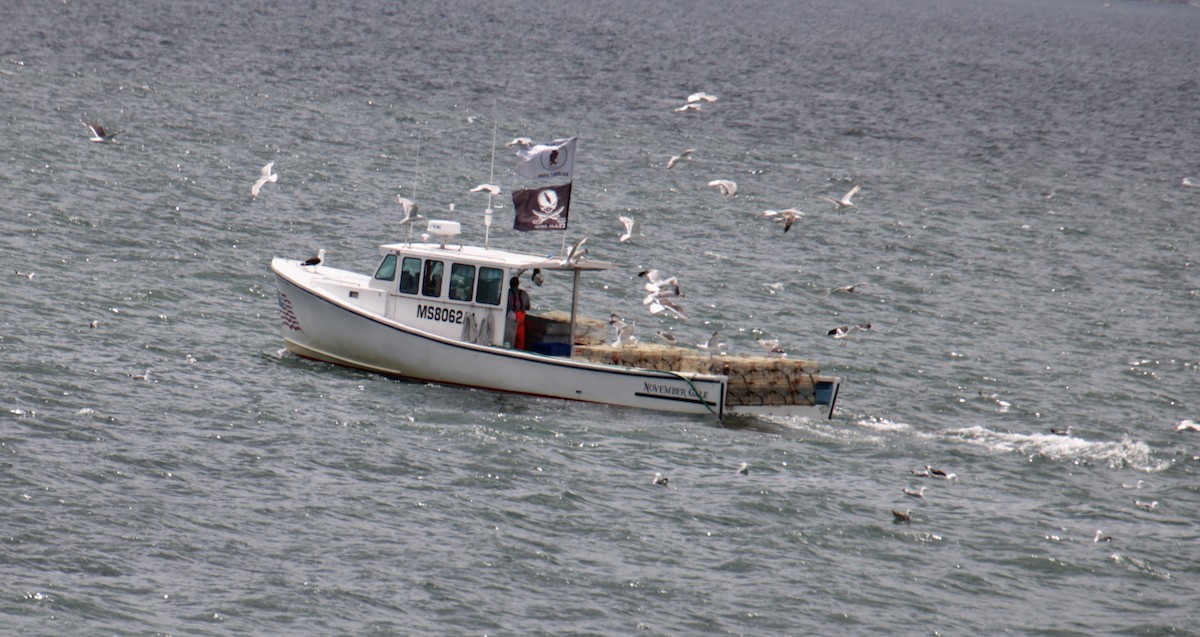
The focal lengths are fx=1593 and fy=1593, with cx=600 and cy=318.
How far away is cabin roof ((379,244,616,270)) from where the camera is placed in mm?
28906

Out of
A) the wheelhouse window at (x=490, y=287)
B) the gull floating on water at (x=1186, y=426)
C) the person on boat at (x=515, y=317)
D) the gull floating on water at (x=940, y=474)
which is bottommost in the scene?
the gull floating on water at (x=940, y=474)

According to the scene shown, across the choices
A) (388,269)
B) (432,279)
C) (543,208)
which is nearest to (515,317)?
(432,279)

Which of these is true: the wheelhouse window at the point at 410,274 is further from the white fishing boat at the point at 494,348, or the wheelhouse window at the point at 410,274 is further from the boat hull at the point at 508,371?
the boat hull at the point at 508,371

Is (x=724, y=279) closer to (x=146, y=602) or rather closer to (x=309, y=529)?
(x=309, y=529)

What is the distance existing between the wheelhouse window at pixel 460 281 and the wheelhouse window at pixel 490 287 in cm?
21

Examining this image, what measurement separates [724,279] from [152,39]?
171 feet

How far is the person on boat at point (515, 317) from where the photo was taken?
29.4 meters

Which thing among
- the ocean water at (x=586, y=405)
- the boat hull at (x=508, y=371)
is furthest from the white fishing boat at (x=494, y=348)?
the ocean water at (x=586, y=405)

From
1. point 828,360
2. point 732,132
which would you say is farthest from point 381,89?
point 828,360

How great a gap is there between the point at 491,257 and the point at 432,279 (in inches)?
46.0

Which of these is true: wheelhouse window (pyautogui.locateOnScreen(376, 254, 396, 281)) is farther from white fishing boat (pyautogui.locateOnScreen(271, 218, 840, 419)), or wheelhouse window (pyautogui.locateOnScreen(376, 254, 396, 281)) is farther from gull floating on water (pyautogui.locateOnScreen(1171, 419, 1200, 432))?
gull floating on water (pyautogui.locateOnScreen(1171, 419, 1200, 432))

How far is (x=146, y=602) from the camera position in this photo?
1898 cm

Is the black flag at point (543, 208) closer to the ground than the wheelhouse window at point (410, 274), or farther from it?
farther from it

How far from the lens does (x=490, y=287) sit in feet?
96.3
